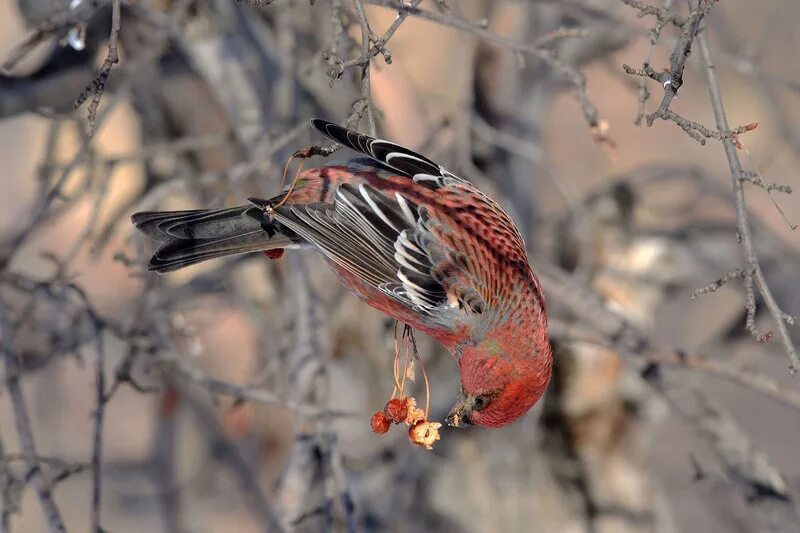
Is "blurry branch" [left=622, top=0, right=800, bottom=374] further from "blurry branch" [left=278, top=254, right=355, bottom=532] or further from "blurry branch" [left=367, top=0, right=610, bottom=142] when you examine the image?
"blurry branch" [left=278, top=254, right=355, bottom=532]

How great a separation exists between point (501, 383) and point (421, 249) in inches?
20.2

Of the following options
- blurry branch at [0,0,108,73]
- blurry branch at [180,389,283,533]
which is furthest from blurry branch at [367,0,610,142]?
blurry branch at [180,389,283,533]

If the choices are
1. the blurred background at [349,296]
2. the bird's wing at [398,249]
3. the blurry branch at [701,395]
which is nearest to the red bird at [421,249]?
the bird's wing at [398,249]

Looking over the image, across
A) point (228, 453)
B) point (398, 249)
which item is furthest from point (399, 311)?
point (228, 453)

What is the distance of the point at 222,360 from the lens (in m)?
7.70

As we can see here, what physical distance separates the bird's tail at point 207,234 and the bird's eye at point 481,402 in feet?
2.73

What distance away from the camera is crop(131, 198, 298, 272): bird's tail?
3.07 metres

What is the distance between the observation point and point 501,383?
278 cm

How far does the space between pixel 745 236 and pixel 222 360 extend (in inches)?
242

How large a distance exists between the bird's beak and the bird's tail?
0.80m

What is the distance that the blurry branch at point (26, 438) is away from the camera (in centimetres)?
256

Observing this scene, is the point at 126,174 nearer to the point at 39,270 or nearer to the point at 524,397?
the point at 39,270

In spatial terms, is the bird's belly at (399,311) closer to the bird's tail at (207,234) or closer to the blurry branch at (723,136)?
the bird's tail at (207,234)

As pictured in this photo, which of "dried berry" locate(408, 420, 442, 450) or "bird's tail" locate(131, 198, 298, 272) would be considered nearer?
"dried berry" locate(408, 420, 442, 450)
